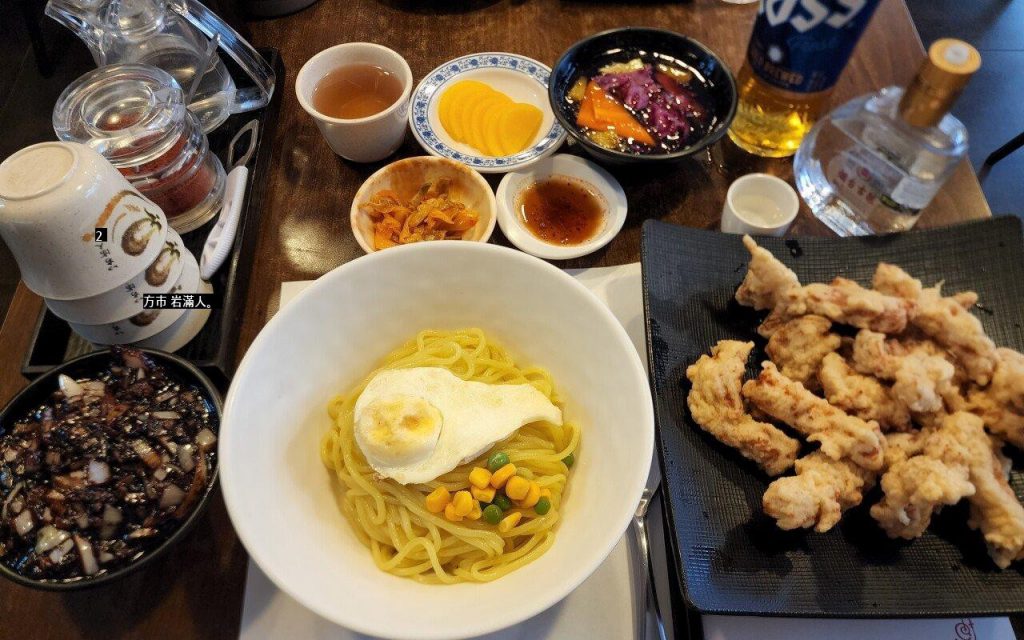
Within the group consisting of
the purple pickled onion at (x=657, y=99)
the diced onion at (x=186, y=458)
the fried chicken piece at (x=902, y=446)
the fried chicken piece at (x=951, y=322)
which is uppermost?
the purple pickled onion at (x=657, y=99)

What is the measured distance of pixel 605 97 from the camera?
2.37 metres

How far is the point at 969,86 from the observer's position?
4402mm

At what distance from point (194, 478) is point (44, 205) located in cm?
74

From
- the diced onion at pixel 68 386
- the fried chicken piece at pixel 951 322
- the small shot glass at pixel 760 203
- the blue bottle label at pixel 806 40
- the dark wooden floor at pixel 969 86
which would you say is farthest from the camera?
the dark wooden floor at pixel 969 86

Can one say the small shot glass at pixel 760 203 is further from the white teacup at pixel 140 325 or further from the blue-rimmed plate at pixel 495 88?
the white teacup at pixel 140 325

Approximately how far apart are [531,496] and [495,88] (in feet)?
6.20

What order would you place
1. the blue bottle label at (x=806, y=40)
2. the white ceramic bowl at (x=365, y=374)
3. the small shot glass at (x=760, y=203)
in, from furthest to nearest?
1. the small shot glass at (x=760, y=203)
2. the blue bottle label at (x=806, y=40)
3. the white ceramic bowl at (x=365, y=374)

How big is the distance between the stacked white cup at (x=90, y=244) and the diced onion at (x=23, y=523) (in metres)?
0.55

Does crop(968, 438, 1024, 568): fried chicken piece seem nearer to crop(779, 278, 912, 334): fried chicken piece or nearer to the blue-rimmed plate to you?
crop(779, 278, 912, 334): fried chicken piece

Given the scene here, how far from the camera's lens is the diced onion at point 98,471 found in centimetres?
135

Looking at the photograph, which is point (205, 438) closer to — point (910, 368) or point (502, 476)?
point (502, 476)

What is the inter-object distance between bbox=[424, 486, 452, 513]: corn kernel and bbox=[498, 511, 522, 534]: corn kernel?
127 mm

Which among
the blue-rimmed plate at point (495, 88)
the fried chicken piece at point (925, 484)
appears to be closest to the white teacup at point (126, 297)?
the blue-rimmed plate at point (495, 88)

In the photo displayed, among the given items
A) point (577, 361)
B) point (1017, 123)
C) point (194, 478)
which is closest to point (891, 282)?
point (577, 361)
